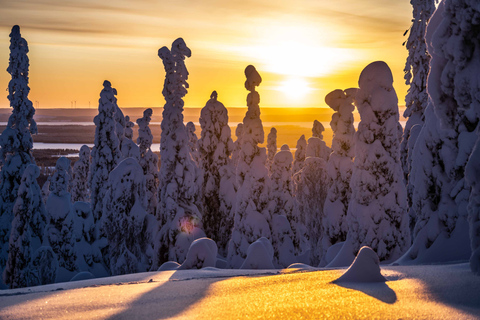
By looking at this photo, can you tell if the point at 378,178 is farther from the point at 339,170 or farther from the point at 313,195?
the point at 313,195

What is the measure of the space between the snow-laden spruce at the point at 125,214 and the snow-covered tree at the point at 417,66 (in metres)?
16.3

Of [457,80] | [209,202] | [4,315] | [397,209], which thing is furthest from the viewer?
[209,202]

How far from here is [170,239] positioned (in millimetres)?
29547

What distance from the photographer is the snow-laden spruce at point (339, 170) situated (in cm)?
2580

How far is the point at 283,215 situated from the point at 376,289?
22943mm

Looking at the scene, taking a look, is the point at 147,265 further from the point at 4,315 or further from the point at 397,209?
the point at 4,315

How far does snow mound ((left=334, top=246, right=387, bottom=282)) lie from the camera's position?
701 centimetres

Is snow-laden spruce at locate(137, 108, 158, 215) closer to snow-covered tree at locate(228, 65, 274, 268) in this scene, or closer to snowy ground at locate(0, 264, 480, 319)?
snow-covered tree at locate(228, 65, 274, 268)

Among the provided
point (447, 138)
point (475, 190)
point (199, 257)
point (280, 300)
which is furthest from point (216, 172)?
point (280, 300)

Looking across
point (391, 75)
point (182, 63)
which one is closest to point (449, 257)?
point (391, 75)

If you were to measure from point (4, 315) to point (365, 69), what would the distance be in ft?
52.6

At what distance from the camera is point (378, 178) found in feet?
60.5

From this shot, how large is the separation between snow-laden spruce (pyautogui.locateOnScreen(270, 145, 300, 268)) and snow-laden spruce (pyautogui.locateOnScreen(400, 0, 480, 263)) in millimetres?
15022

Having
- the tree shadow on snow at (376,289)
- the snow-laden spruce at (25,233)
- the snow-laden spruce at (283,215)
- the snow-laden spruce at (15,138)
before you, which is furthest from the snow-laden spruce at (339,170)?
the snow-laden spruce at (15,138)
